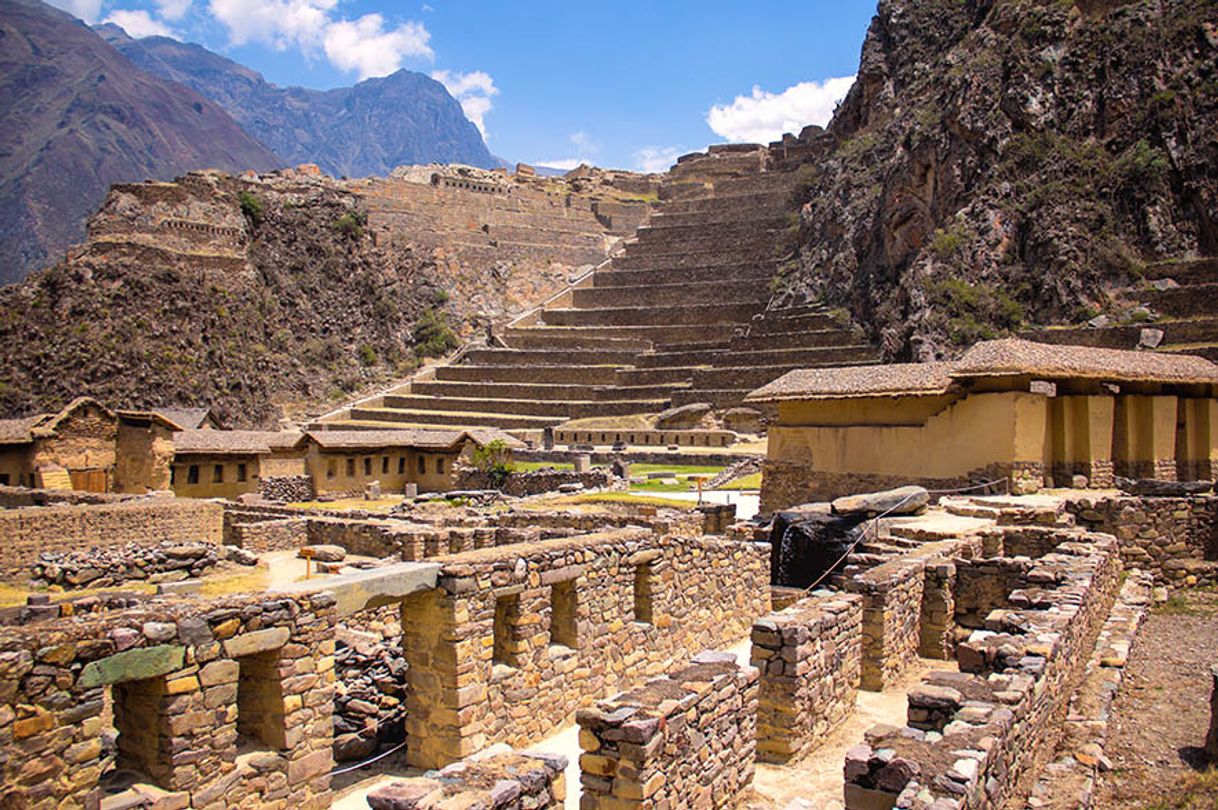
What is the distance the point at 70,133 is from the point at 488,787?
154395mm

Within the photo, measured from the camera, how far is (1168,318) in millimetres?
37250

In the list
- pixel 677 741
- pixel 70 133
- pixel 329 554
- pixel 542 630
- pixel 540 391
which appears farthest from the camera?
pixel 70 133

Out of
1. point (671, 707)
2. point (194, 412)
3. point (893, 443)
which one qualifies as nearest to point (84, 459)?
point (194, 412)

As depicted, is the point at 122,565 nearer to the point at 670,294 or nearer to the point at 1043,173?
the point at 1043,173

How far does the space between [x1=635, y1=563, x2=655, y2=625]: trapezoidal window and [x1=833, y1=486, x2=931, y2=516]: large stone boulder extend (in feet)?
14.2

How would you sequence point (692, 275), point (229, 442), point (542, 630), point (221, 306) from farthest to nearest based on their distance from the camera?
point (692, 275) → point (221, 306) → point (229, 442) → point (542, 630)

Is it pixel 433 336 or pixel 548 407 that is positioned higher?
pixel 433 336

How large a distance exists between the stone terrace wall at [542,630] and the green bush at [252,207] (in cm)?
6985

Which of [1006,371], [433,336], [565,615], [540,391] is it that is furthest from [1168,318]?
[433,336]

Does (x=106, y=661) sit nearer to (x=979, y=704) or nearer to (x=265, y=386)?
(x=979, y=704)

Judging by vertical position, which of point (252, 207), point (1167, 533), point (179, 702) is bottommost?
point (1167, 533)

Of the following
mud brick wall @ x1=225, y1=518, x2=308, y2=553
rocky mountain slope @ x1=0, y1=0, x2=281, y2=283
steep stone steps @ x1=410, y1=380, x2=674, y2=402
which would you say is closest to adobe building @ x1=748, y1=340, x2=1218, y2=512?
mud brick wall @ x1=225, y1=518, x2=308, y2=553

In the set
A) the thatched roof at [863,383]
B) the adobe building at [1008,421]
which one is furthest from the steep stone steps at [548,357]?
the adobe building at [1008,421]

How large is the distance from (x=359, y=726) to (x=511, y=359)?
60636 millimetres
